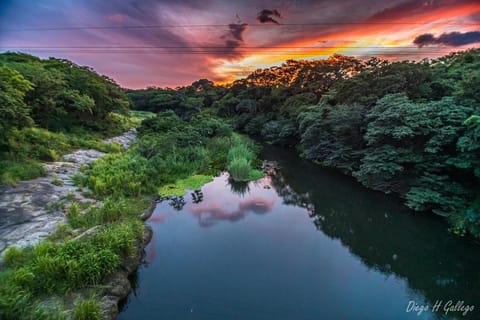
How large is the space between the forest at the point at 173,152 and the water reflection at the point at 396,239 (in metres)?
0.65

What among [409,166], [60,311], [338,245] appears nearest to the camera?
[60,311]

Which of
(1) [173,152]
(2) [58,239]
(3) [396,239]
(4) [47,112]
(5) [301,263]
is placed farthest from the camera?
(1) [173,152]

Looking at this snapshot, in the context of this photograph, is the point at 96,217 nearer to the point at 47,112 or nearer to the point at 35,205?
the point at 35,205

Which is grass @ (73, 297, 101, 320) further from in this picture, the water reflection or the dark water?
the water reflection

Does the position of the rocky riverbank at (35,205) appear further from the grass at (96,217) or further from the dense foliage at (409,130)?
the dense foliage at (409,130)

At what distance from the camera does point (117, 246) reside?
5.11 m

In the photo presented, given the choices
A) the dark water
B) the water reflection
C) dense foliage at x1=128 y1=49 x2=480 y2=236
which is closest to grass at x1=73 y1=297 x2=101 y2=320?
the dark water

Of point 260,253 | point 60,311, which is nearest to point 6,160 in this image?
point 60,311

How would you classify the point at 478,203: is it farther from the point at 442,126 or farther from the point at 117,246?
the point at 117,246

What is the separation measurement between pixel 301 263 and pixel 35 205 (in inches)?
281

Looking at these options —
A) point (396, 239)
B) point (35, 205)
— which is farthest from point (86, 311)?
point (396, 239)

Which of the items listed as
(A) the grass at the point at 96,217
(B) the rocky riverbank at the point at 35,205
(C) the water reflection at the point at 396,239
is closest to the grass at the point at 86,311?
(A) the grass at the point at 96,217

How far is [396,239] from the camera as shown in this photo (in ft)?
23.2

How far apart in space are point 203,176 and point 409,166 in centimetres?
889
